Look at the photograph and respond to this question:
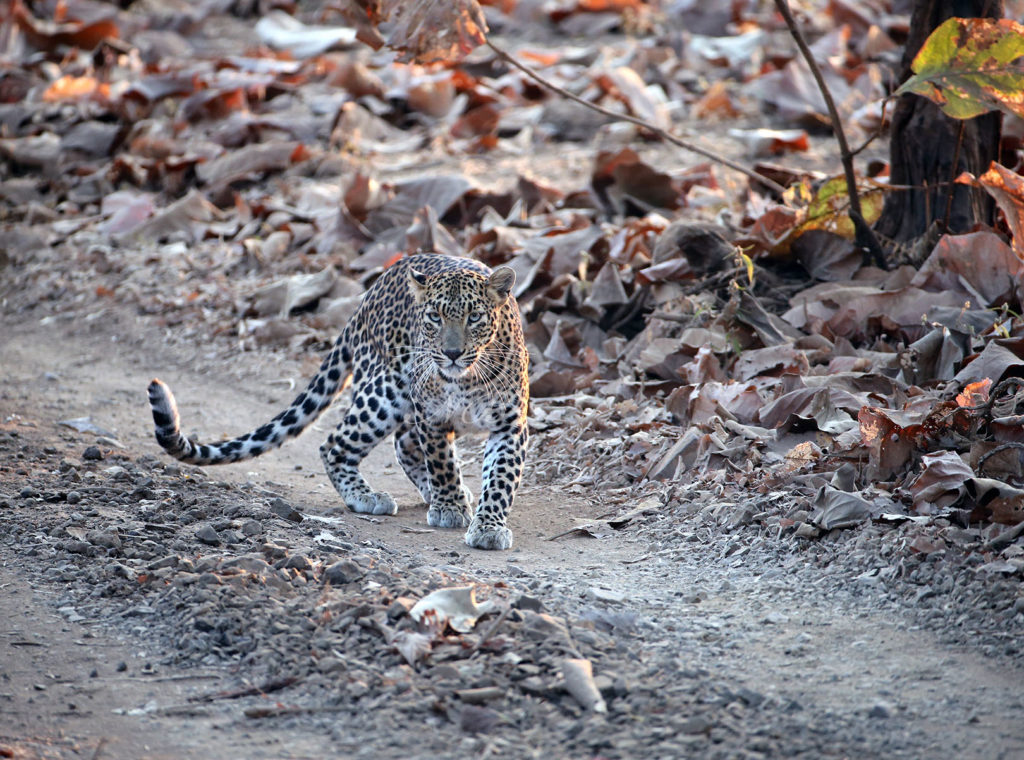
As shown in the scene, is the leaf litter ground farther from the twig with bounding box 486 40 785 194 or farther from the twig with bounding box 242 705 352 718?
the twig with bounding box 486 40 785 194

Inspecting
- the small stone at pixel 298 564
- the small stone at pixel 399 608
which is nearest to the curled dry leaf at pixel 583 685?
the small stone at pixel 399 608

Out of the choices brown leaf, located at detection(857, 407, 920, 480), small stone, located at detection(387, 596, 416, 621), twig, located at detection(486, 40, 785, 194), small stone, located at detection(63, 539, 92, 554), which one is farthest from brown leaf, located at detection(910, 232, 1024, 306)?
small stone, located at detection(63, 539, 92, 554)

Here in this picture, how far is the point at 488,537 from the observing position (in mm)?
5707

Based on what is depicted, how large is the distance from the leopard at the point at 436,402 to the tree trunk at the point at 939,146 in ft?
10.1

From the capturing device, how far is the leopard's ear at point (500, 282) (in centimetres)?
622

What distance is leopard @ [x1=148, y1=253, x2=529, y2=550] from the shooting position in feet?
19.7

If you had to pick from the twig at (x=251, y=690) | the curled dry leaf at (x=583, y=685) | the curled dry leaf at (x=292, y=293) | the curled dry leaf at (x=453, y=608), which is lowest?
the curled dry leaf at (x=292, y=293)

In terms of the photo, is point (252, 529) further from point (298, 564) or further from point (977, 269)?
point (977, 269)

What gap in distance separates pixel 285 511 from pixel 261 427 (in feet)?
3.35

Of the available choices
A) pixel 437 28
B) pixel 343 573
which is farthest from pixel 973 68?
pixel 343 573

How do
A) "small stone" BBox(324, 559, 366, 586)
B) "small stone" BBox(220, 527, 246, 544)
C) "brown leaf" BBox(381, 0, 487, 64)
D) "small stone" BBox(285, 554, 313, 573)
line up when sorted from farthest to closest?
"brown leaf" BBox(381, 0, 487, 64), "small stone" BBox(220, 527, 246, 544), "small stone" BBox(285, 554, 313, 573), "small stone" BBox(324, 559, 366, 586)

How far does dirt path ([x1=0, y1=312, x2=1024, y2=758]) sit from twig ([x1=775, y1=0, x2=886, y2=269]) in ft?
9.35

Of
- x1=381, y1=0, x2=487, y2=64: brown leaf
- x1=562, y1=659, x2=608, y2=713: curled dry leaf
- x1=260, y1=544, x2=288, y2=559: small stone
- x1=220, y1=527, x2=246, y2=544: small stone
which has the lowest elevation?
x1=220, y1=527, x2=246, y2=544: small stone

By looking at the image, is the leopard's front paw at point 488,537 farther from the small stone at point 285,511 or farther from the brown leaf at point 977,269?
the brown leaf at point 977,269
